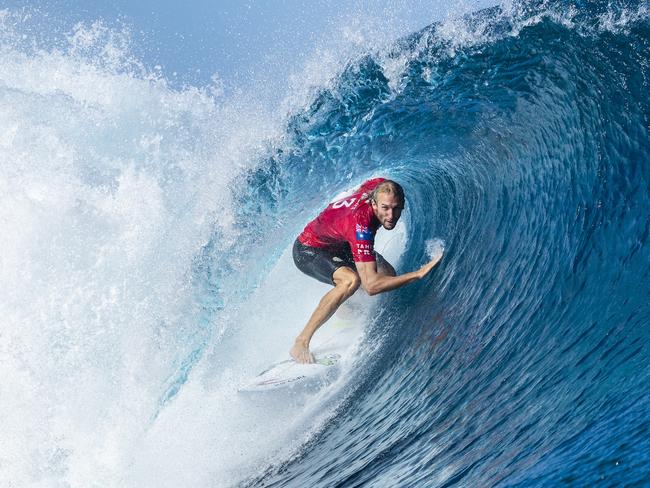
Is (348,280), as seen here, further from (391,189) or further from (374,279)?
(391,189)

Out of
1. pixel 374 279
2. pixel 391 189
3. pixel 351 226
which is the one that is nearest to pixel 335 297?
pixel 374 279

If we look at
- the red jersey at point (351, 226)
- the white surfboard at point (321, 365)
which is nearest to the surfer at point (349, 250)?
the red jersey at point (351, 226)

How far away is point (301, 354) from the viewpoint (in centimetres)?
535

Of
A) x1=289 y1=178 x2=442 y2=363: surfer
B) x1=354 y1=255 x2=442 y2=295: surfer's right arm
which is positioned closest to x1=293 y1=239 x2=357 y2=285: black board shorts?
x1=289 y1=178 x2=442 y2=363: surfer

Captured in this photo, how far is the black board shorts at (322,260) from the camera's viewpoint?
17.4ft

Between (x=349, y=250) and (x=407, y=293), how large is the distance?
0.89 meters

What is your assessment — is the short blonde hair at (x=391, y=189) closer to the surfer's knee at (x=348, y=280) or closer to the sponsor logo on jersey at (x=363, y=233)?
the sponsor logo on jersey at (x=363, y=233)

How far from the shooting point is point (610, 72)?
482 centimetres

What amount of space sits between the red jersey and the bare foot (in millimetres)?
779

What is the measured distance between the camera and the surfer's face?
4504mm

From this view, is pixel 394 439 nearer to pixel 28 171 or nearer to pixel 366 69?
pixel 366 69

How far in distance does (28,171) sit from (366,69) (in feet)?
19.1

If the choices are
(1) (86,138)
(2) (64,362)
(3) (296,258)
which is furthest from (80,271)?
(1) (86,138)

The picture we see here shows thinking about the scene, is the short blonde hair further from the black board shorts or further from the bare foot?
the bare foot
